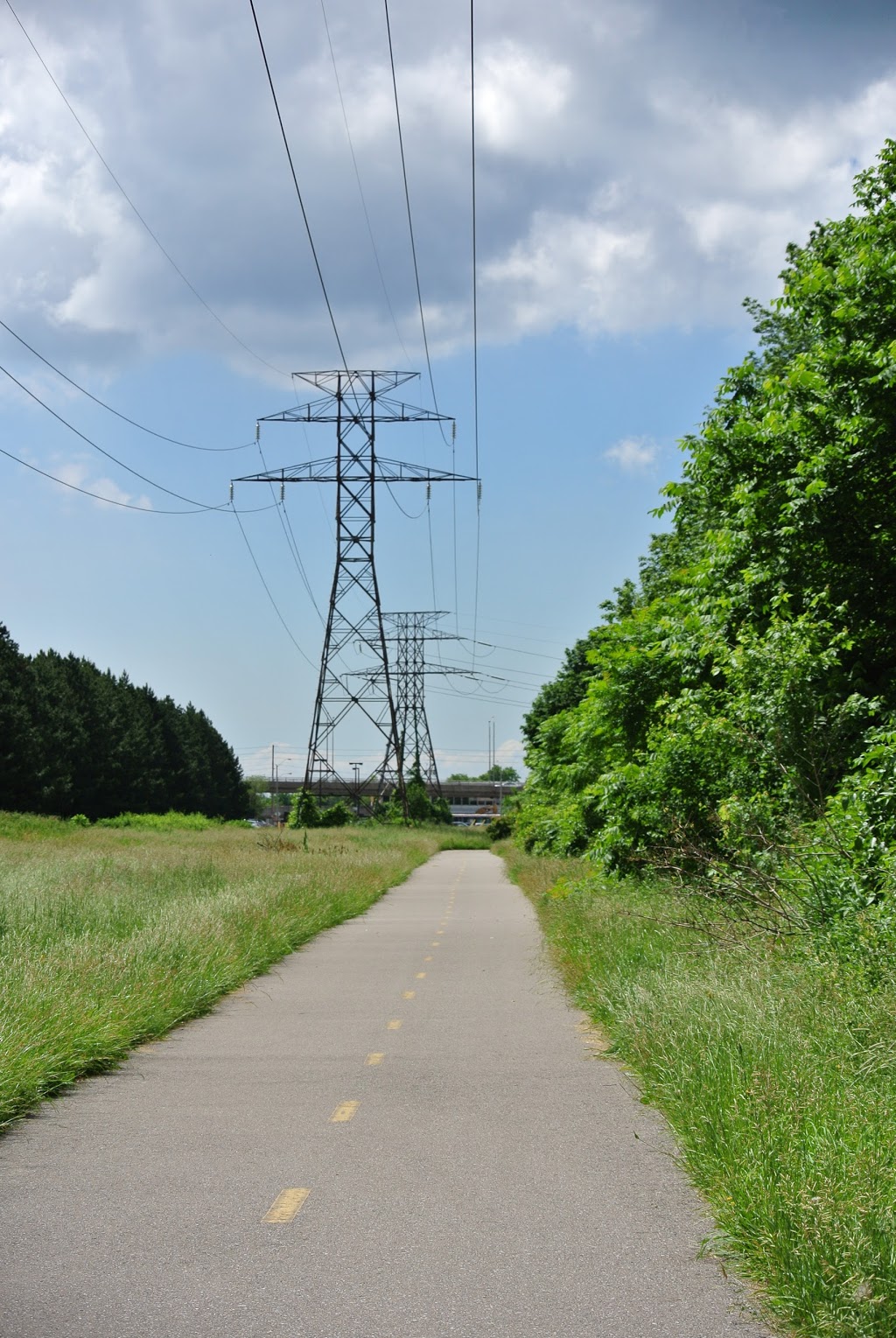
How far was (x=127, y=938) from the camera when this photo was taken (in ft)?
45.2

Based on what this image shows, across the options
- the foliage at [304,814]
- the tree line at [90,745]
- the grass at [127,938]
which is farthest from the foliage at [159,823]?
the grass at [127,938]

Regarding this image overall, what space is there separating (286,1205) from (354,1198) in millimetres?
321

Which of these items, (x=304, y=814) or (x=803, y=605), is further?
(x=304, y=814)

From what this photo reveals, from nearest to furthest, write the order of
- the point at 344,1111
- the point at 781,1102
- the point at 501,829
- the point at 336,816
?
the point at 781,1102, the point at 344,1111, the point at 336,816, the point at 501,829

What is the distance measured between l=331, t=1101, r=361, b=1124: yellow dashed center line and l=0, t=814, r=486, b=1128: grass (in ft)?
6.05

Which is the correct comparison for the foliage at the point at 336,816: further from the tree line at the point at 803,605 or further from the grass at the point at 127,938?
the tree line at the point at 803,605

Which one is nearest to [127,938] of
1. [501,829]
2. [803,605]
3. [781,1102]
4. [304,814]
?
[803,605]

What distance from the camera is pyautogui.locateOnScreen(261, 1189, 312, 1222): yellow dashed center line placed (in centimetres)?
553

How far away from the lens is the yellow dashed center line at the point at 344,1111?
24.5ft

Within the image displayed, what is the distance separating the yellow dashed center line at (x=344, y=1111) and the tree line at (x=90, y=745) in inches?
2633

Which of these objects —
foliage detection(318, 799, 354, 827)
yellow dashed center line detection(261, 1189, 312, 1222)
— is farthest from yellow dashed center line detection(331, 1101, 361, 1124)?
foliage detection(318, 799, 354, 827)

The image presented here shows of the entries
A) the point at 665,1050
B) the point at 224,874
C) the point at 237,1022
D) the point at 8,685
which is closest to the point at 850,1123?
the point at 665,1050

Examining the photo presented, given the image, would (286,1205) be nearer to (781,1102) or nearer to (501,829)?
(781,1102)

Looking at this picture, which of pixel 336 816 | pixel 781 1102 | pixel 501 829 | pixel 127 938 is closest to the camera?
pixel 781 1102
